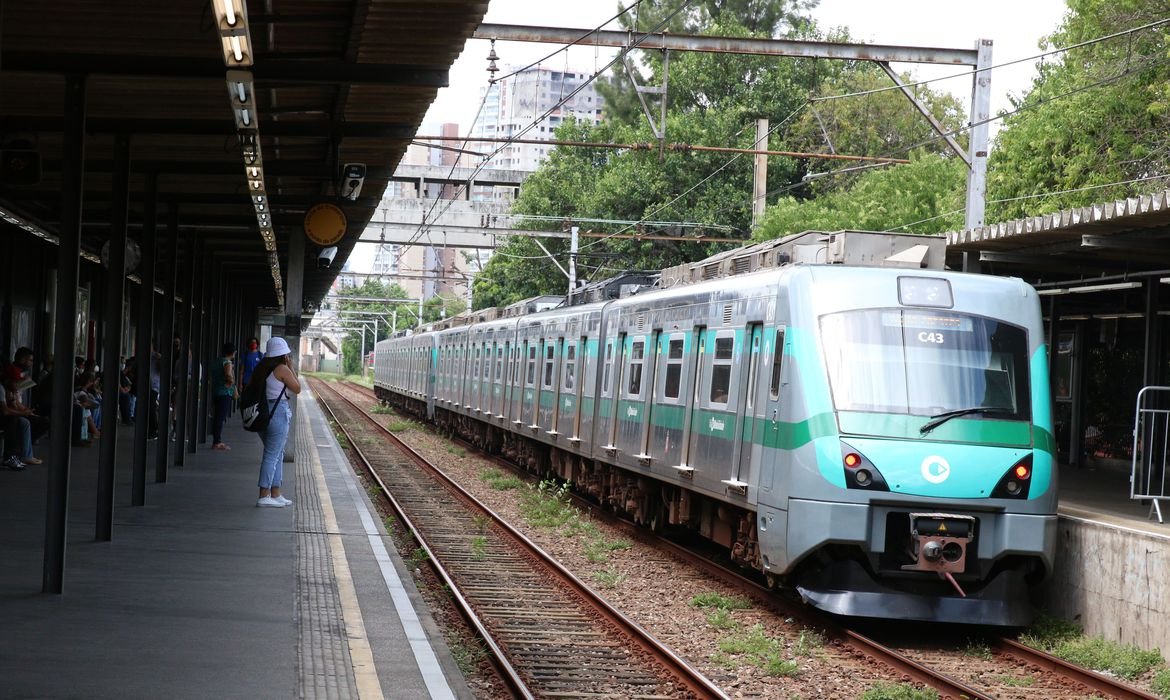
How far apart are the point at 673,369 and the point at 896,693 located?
655 cm

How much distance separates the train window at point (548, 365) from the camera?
2158 centimetres

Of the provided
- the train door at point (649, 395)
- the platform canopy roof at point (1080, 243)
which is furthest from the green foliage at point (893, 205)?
the train door at point (649, 395)

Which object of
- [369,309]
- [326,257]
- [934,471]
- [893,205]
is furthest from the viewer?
[369,309]

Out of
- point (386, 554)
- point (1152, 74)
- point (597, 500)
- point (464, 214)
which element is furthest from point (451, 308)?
point (386, 554)

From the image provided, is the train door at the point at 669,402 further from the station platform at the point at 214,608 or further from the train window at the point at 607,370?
the station platform at the point at 214,608

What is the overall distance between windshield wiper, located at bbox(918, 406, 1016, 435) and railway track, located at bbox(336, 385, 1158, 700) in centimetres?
155

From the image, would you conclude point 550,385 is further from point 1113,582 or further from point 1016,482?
point 1113,582

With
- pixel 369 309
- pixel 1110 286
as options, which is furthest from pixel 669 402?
pixel 369 309

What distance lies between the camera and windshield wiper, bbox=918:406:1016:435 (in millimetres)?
10016

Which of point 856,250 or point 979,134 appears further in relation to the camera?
point 979,134

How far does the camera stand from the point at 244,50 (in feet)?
25.6

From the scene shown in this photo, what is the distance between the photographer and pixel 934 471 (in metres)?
9.92

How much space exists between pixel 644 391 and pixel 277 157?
15.9 feet

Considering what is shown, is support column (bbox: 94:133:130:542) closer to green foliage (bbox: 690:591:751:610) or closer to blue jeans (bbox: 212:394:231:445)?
green foliage (bbox: 690:591:751:610)
